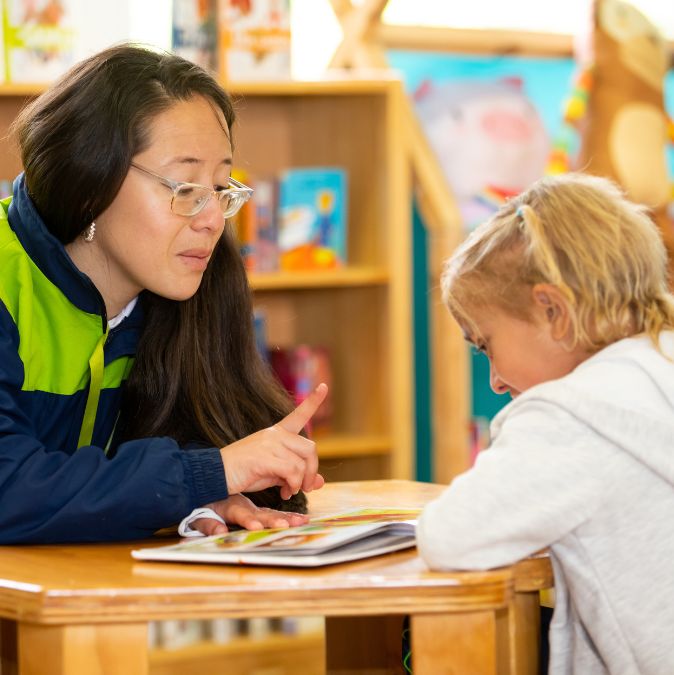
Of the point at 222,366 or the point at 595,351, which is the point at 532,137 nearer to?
the point at 222,366

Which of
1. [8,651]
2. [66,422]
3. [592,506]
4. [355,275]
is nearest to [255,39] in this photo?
[355,275]

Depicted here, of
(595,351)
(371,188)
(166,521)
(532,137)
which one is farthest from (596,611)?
(532,137)

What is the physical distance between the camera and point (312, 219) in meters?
3.22

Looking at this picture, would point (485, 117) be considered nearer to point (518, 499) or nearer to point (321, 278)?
Answer: point (321, 278)

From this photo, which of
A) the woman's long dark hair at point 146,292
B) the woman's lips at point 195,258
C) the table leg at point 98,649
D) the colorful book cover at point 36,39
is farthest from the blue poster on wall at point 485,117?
the table leg at point 98,649

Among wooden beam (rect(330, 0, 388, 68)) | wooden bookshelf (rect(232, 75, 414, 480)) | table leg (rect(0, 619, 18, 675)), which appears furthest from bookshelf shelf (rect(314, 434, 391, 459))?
table leg (rect(0, 619, 18, 675))

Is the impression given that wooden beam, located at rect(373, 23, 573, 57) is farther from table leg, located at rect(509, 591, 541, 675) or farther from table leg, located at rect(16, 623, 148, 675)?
table leg, located at rect(16, 623, 148, 675)

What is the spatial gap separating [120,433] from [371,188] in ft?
5.76

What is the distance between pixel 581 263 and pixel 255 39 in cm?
204

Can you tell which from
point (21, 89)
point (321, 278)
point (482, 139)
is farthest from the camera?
point (482, 139)

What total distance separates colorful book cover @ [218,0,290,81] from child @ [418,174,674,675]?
1.90 metres

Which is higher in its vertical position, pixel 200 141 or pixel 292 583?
pixel 200 141

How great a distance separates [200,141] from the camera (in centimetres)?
158

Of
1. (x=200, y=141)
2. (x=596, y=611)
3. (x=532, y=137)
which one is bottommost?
(x=596, y=611)
